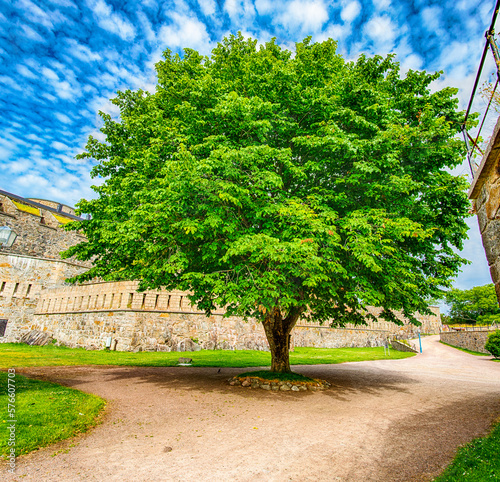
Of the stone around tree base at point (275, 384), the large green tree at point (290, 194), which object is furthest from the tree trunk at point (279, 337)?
the stone around tree base at point (275, 384)

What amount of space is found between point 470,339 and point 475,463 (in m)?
35.4

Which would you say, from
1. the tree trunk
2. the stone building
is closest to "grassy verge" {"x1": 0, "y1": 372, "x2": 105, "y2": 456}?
the tree trunk

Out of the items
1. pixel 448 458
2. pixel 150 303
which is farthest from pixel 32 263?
pixel 448 458

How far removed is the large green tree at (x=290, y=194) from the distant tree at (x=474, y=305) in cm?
5092

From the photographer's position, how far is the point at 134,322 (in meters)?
20.6

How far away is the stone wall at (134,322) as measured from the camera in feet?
68.7

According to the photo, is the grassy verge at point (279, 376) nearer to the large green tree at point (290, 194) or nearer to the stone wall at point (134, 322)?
the large green tree at point (290, 194)

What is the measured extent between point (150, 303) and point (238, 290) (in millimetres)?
15541

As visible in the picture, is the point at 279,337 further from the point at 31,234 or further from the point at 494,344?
the point at 31,234

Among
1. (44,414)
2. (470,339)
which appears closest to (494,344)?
(470,339)

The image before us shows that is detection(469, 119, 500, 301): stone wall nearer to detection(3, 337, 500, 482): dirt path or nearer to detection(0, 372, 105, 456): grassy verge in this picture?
detection(3, 337, 500, 482): dirt path

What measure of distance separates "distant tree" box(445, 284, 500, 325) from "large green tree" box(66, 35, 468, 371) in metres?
50.9

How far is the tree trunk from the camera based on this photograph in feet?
38.7

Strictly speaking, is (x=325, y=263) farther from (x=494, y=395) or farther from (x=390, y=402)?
(x=494, y=395)
